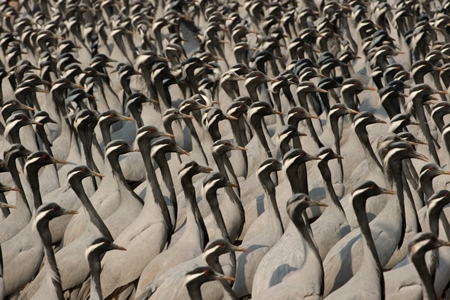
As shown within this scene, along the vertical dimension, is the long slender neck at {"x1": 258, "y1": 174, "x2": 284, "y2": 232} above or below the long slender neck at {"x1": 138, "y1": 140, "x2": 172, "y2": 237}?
below

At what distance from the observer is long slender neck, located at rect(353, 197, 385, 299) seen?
9.12 m

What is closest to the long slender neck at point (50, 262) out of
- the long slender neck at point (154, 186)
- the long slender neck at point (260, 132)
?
the long slender neck at point (154, 186)

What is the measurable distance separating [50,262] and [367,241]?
11.4ft

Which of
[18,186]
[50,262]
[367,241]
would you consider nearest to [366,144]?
[367,241]

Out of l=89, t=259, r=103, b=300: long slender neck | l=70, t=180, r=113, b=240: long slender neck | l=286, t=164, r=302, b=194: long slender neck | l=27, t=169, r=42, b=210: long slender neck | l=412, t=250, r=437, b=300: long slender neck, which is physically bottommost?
l=412, t=250, r=437, b=300: long slender neck

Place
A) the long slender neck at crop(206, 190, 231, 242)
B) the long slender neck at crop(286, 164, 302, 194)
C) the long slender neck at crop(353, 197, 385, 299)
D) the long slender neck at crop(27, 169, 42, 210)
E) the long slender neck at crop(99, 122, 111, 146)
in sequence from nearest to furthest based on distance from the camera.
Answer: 1. the long slender neck at crop(353, 197, 385, 299)
2. the long slender neck at crop(206, 190, 231, 242)
3. the long slender neck at crop(286, 164, 302, 194)
4. the long slender neck at crop(27, 169, 42, 210)
5. the long slender neck at crop(99, 122, 111, 146)

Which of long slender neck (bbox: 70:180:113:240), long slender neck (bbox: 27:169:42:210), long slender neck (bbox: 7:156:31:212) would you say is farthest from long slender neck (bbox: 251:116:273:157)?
long slender neck (bbox: 7:156:31:212)

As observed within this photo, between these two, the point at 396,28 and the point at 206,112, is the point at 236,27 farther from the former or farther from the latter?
the point at 206,112

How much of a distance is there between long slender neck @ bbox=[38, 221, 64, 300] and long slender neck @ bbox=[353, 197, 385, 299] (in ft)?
10.8

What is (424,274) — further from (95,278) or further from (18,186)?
(18,186)

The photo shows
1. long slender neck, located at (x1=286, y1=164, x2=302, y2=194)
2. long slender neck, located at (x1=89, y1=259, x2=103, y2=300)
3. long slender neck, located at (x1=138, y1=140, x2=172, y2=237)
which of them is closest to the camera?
long slender neck, located at (x1=89, y1=259, x2=103, y2=300)

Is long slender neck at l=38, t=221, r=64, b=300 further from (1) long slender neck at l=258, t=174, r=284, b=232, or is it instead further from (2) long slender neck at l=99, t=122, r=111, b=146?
(2) long slender neck at l=99, t=122, r=111, b=146

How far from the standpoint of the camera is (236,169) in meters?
14.1

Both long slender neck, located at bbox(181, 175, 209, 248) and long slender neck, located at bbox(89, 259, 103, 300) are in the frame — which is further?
long slender neck, located at bbox(181, 175, 209, 248)
